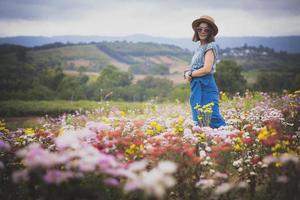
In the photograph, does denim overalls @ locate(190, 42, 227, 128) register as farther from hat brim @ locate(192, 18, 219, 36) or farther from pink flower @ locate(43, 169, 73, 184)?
pink flower @ locate(43, 169, 73, 184)

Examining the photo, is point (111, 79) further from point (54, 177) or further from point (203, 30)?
point (54, 177)

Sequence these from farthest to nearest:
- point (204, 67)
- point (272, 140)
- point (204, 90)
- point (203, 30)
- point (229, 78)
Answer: point (229, 78)
point (204, 90)
point (203, 30)
point (204, 67)
point (272, 140)

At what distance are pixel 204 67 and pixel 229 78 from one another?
3858cm

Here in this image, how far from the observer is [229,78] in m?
42.7

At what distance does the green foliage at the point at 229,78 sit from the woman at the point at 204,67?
37.2 metres

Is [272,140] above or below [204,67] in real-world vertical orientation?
below

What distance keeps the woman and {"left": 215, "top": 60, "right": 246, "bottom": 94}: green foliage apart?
3724 centimetres

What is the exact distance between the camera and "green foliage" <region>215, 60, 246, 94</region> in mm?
42594

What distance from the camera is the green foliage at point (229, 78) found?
140 ft

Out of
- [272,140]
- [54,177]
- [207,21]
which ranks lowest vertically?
[54,177]

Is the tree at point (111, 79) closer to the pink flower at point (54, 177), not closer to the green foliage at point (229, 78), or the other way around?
the green foliage at point (229, 78)

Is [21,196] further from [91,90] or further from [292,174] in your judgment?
[91,90]

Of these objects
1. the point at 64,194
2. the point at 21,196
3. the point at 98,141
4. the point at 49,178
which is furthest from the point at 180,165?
the point at 21,196

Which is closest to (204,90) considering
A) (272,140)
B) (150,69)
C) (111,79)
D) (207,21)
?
(207,21)
